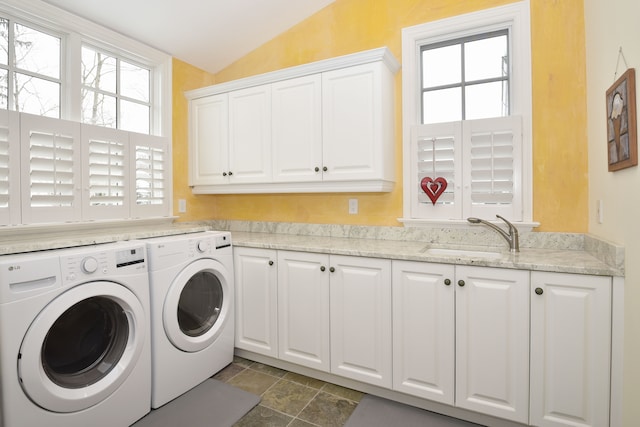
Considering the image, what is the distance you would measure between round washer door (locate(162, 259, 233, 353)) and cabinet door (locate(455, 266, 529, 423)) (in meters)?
1.53

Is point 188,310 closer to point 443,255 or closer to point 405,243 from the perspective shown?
point 405,243

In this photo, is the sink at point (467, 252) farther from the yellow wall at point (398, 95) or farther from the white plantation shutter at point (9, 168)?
the white plantation shutter at point (9, 168)

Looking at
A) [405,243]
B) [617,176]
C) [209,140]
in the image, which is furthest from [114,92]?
[617,176]

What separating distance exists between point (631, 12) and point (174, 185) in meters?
3.06

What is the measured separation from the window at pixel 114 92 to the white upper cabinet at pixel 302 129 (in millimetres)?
400

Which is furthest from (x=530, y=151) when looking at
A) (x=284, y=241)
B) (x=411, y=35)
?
(x=284, y=241)

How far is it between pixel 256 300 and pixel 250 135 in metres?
1.30

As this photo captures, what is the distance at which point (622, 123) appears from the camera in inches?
56.9

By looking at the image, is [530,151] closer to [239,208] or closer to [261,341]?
[261,341]

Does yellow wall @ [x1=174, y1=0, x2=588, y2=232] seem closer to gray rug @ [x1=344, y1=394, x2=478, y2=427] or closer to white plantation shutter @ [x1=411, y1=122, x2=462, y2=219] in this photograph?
white plantation shutter @ [x1=411, y1=122, x2=462, y2=219]

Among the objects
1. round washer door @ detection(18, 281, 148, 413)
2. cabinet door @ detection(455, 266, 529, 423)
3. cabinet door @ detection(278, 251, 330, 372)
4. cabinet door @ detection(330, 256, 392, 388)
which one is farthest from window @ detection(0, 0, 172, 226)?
cabinet door @ detection(455, 266, 529, 423)

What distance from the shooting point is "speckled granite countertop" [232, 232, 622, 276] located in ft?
5.09

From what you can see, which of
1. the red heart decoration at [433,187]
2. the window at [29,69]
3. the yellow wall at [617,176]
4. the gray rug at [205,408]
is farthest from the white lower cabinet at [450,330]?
the window at [29,69]

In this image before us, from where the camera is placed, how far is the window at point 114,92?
2408 mm
